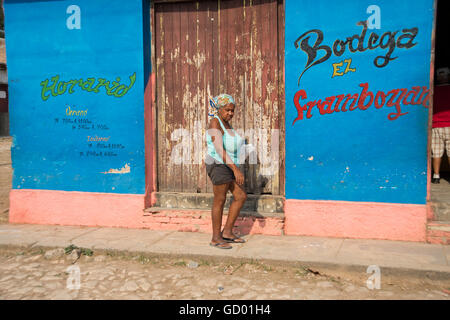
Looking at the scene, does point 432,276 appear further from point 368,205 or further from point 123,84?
point 123,84

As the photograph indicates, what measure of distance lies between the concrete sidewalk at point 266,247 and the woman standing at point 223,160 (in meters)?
0.34

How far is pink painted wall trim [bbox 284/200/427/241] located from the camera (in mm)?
4746

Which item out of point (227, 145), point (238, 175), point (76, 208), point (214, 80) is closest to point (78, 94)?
point (76, 208)

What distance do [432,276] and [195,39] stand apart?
12.7 ft

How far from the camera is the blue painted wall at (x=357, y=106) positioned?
15.3 ft

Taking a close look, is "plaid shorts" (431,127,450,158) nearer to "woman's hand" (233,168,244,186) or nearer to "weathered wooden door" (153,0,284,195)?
"weathered wooden door" (153,0,284,195)

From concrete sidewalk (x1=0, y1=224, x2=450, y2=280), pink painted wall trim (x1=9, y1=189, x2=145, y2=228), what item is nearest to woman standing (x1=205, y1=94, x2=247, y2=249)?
concrete sidewalk (x1=0, y1=224, x2=450, y2=280)

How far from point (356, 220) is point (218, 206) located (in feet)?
5.23

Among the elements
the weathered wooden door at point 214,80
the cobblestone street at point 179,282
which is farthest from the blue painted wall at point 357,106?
the cobblestone street at point 179,282

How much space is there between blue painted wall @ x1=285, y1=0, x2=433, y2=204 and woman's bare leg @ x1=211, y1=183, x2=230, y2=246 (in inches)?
36.5

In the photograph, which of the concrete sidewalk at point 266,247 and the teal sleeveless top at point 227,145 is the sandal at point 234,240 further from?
the teal sleeveless top at point 227,145

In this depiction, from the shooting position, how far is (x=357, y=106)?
4.86m

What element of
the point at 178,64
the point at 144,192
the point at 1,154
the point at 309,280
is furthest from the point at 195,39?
the point at 1,154
